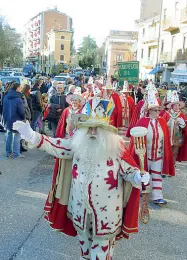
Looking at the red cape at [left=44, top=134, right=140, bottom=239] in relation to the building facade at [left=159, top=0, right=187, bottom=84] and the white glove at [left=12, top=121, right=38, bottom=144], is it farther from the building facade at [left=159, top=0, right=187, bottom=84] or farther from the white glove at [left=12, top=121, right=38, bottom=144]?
the building facade at [left=159, top=0, right=187, bottom=84]

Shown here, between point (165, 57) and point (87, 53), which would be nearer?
point (165, 57)

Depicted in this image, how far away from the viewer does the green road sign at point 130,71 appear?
41.1ft

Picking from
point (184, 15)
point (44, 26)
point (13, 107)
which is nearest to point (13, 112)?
point (13, 107)

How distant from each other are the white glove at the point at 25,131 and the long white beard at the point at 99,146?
1.25 ft

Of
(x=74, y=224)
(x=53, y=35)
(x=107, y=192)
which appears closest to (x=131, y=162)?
(x=107, y=192)

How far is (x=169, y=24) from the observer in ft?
112

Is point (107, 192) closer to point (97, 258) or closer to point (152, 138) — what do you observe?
point (97, 258)

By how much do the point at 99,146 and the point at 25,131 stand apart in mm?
637

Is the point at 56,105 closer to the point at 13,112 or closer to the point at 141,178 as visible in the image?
the point at 13,112

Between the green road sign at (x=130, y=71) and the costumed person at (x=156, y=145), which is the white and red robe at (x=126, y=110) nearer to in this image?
the green road sign at (x=130, y=71)

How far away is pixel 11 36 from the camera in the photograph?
53.5m

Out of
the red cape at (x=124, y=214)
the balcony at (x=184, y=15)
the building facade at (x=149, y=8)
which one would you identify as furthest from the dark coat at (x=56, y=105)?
the building facade at (x=149, y=8)

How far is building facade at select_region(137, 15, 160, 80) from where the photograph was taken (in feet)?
131

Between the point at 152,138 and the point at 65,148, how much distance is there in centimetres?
234
